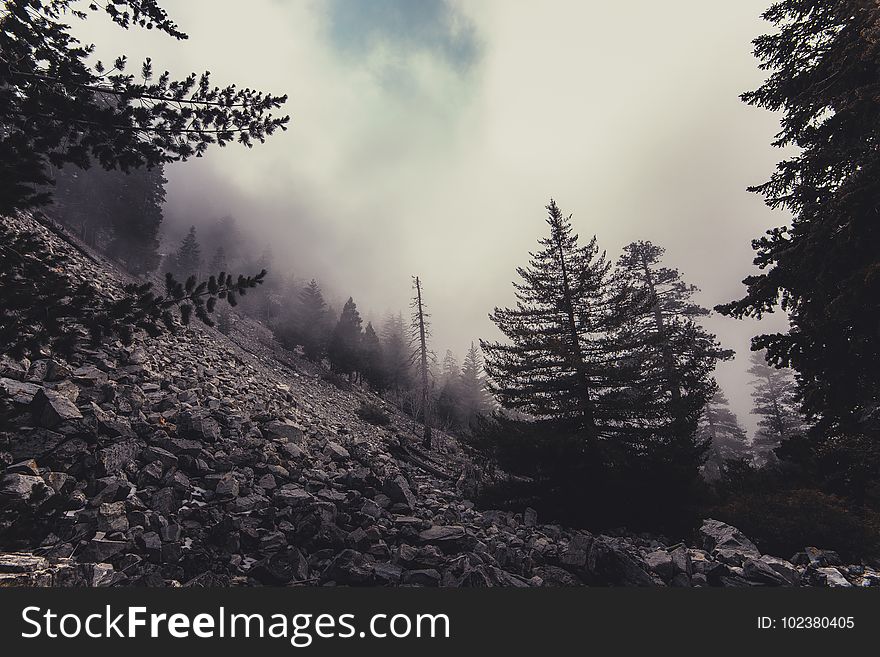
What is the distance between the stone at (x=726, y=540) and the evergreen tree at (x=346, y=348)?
37127 millimetres

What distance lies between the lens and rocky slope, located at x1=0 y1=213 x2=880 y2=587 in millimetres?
5707

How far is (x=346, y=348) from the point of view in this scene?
140ft

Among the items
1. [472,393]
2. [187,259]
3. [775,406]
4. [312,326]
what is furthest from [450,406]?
[187,259]

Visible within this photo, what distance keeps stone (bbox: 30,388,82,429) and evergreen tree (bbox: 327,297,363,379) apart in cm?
3431

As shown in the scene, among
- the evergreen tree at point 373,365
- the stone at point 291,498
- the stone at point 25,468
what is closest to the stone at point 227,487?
the stone at point 291,498

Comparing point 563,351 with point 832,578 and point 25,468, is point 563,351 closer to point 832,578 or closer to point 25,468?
point 832,578

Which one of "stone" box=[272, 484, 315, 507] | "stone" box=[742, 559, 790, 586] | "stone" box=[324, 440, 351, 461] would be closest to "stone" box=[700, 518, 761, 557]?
"stone" box=[742, 559, 790, 586]

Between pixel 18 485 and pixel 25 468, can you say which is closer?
pixel 18 485

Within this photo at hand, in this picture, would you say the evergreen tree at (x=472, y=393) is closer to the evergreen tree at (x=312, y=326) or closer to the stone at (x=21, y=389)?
the evergreen tree at (x=312, y=326)

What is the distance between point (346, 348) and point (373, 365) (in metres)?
5.20

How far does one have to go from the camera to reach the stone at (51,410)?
7.55 metres

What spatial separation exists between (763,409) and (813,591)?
45325 millimetres

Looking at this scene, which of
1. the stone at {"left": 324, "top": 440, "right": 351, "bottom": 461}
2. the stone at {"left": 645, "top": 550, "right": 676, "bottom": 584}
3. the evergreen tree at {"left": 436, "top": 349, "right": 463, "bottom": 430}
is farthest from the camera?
the evergreen tree at {"left": 436, "top": 349, "right": 463, "bottom": 430}

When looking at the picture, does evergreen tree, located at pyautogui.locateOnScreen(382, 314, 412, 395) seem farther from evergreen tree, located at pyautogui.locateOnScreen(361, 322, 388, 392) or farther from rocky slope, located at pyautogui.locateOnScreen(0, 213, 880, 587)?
rocky slope, located at pyautogui.locateOnScreen(0, 213, 880, 587)
